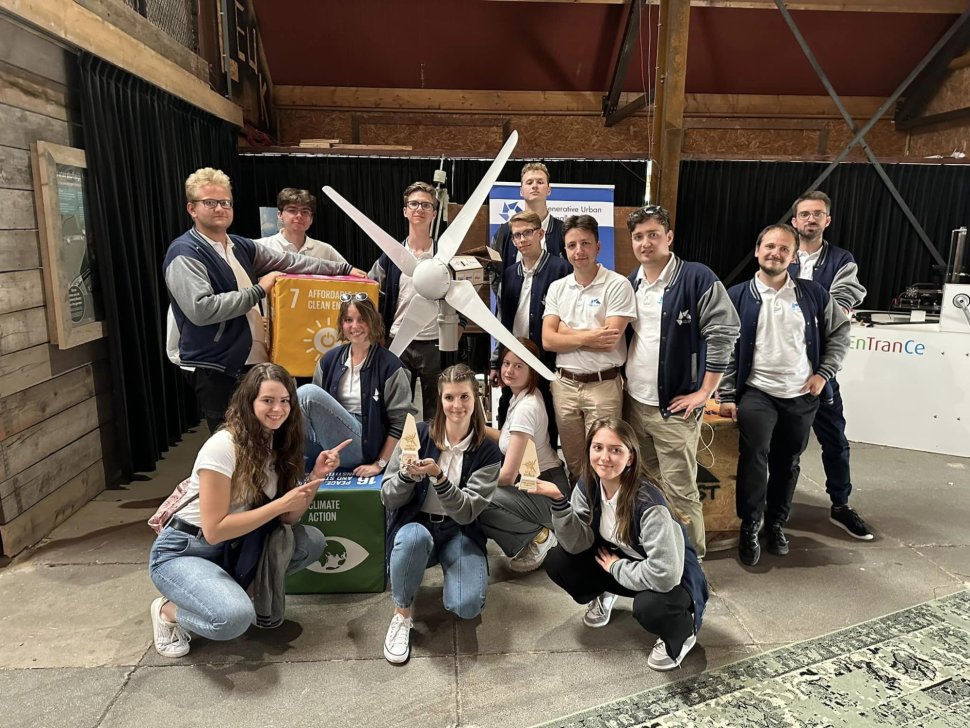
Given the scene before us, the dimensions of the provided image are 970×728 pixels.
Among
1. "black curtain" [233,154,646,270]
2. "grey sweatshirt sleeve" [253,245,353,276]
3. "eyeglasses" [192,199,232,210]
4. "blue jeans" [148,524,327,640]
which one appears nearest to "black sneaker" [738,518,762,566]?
"blue jeans" [148,524,327,640]

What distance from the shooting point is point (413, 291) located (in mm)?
3260

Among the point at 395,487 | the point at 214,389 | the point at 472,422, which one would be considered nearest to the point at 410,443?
the point at 395,487

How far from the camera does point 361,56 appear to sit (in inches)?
310

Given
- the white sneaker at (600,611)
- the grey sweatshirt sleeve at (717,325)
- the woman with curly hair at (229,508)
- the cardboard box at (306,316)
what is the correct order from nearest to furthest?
1. the woman with curly hair at (229,508)
2. the white sneaker at (600,611)
3. the grey sweatshirt sleeve at (717,325)
4. the cardboard box at (306,316)

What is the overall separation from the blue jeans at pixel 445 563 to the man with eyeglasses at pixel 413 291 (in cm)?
75

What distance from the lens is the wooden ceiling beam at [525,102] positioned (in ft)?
27.3

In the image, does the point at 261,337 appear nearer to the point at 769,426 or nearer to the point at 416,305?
the point at 416,305

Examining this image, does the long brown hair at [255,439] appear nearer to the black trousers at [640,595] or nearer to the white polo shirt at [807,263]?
the black trousers at [640,595]

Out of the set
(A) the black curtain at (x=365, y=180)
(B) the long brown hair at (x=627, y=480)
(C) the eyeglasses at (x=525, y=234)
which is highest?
(A) the black curtain at (x=365, y=180)

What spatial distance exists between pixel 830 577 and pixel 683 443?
1080 mm

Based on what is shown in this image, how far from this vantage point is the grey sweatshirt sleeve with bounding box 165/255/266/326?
293cm

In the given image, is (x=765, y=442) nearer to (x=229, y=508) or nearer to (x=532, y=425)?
(x=532, y=425)

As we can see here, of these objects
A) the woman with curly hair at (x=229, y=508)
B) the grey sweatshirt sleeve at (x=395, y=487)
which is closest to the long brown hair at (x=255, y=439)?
the woman with curly hair at (x=229, y=508)

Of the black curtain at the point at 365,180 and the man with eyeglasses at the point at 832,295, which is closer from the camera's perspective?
the man with eyeglasses at the point at 832,295
